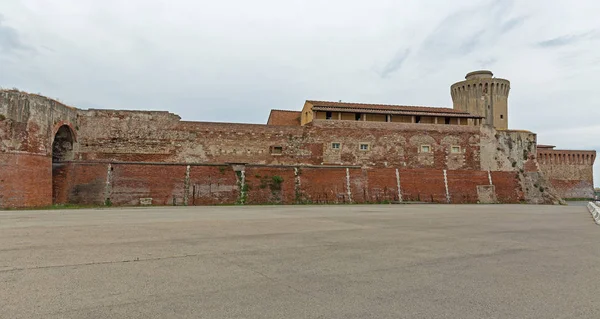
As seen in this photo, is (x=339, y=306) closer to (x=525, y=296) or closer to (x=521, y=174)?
(x=525, y=296)

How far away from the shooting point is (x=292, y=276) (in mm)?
5152

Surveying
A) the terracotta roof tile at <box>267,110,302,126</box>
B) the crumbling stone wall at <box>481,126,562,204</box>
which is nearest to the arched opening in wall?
the terracotta roof tile at <box>267,110,302,126</box>

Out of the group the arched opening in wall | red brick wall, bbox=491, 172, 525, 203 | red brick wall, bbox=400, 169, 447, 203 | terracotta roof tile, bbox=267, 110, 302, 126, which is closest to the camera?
the arched opening in wall

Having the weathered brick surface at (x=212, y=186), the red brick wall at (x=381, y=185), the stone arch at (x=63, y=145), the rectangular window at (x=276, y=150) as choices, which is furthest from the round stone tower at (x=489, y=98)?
the stone arch at (x=63, y=145)

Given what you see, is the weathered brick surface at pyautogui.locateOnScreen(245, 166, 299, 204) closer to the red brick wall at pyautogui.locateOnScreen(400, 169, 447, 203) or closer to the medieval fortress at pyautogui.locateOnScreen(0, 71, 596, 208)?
the medieval fortress at pyautogui.locateOnScreen(0, 71, 596, 208)

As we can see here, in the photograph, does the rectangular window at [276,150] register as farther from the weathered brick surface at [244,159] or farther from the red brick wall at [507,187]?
the red brick wall at [507,187]

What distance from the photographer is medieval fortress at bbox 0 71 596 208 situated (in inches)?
838

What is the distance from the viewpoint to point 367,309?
3.83m

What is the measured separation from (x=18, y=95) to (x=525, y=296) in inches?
929

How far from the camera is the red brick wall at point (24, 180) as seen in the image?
62.8 ft

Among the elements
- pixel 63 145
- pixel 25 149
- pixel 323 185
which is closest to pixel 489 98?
pixel 323 185

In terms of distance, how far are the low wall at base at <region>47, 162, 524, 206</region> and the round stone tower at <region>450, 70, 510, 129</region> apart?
65.8ft

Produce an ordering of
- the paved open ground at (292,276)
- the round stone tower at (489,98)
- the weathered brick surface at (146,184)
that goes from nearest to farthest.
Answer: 1. the paved open ground at (292,276)
2. the weathered brick surface at (146,184)
3. the round stone tower at (489,98)

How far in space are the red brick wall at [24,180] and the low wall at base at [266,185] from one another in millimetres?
1772
